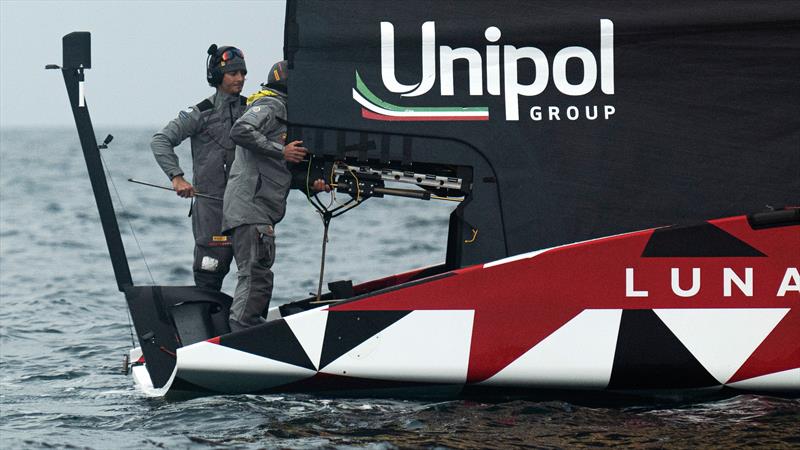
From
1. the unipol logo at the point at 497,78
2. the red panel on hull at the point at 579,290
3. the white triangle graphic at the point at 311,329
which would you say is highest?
the unipol logo at the point at 497,78

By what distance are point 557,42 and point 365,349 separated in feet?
6.07

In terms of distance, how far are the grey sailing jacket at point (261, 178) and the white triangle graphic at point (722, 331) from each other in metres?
2.18

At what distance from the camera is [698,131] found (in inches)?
261

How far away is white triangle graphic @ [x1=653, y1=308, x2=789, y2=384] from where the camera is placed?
643cm

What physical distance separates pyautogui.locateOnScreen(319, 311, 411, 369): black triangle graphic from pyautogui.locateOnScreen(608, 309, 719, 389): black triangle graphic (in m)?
1.13

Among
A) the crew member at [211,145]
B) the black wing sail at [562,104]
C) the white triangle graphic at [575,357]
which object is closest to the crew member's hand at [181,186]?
the crew member at [211,145]

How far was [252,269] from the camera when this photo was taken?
720 centimetres

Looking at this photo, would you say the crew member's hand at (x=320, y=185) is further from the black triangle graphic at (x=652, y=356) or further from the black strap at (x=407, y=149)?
the black triangle graphic at (x=652, y=356)

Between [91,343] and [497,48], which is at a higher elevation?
[497,48]

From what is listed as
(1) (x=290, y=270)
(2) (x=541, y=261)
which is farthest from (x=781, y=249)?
(1) (x=290, y=270)

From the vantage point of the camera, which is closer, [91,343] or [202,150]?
[202,150]

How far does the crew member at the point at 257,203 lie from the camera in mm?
7172

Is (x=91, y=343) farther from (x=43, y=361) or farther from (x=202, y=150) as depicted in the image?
(x=202, y=150)

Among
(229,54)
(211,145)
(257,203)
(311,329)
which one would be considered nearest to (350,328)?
(311,329)
